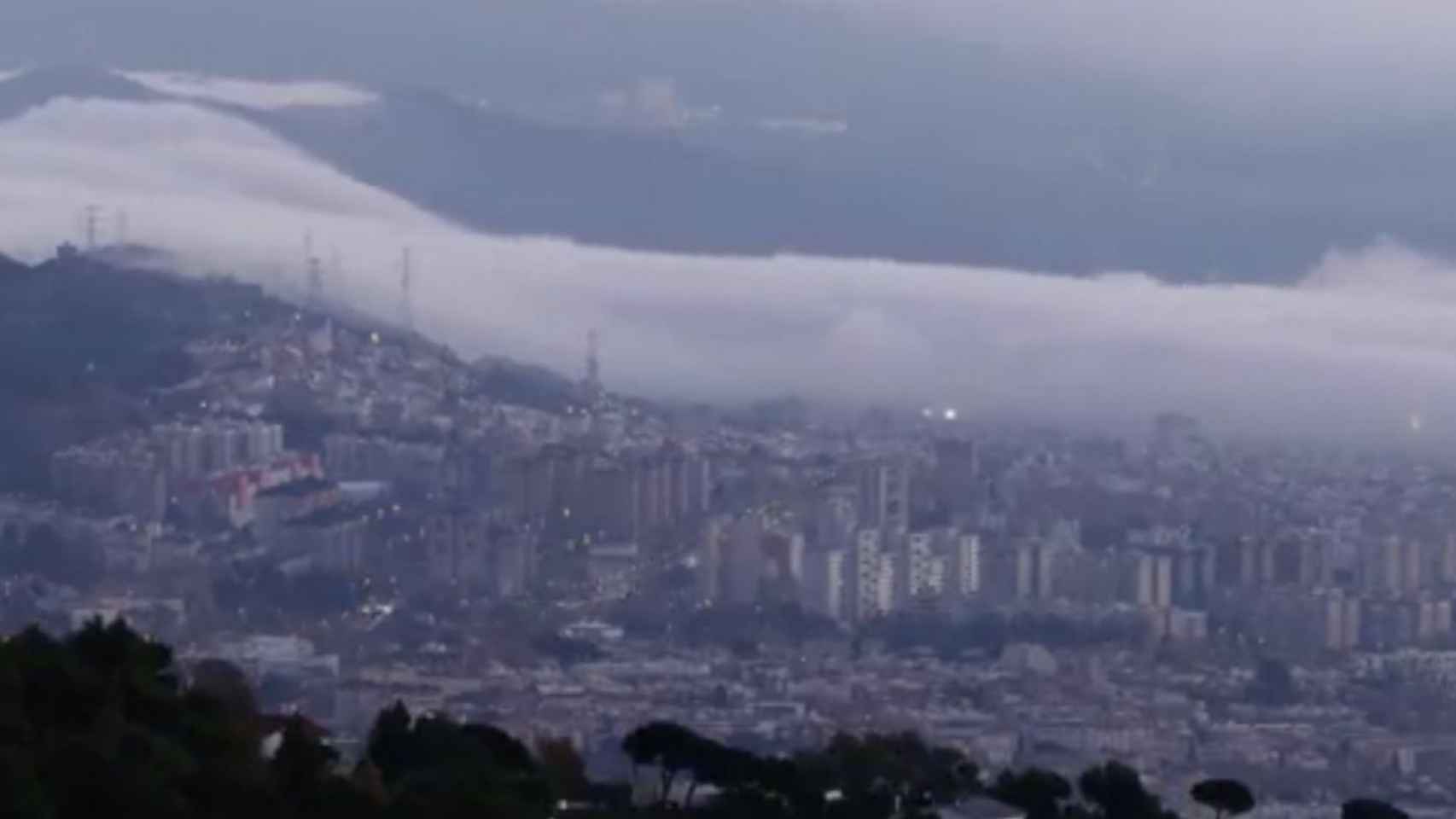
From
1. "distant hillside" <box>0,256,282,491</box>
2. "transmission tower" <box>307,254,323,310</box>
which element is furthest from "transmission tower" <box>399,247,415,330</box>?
"distant hillside" <box>0,256,282,491</box>

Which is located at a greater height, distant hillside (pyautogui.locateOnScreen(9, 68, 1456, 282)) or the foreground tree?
distant hillside (pyautogui.locateOnScreen(9, 68, 1456, 282))

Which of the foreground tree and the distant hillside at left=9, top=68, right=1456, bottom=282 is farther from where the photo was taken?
the distant hillside at left=9, top=68, right=1456, bottom=282

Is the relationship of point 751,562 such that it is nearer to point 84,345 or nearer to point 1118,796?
point 84,345

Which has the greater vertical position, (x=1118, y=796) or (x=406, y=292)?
(x=406, y=292)

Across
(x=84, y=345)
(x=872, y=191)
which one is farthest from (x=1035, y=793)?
(x=872, y=191)

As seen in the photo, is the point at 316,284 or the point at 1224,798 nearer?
the point at 1224,798

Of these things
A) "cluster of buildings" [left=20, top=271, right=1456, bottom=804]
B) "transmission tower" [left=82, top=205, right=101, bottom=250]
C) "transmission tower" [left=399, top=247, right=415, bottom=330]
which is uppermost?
"transmission tower" [left=82, top=205, right=101, bottom=250]

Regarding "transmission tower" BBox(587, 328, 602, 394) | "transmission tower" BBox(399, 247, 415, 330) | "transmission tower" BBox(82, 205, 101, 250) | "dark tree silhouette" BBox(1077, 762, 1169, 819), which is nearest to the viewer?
"dark tree silhouette" BBox(1077, 762, 1169, 819)

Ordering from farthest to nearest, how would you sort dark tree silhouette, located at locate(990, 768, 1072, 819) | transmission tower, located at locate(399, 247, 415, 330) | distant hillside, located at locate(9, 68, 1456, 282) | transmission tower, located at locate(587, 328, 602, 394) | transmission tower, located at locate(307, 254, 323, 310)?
distant hillside, located at locate(9, 68, 1456, 282)
transmission tower, located at locate(399, 247, 415, 330)
transmission tower, located at locate(307, 254, 323, 310)
transmission tower, located at locate(587, 328, 602, 394)
dark tree silhouette, located at locate(990, 768, 1072, 819)

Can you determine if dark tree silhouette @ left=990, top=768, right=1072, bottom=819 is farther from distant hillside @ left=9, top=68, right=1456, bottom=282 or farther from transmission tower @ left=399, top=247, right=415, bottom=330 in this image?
distant hillside @ left=9, top=68, right=1456, bottom=282
